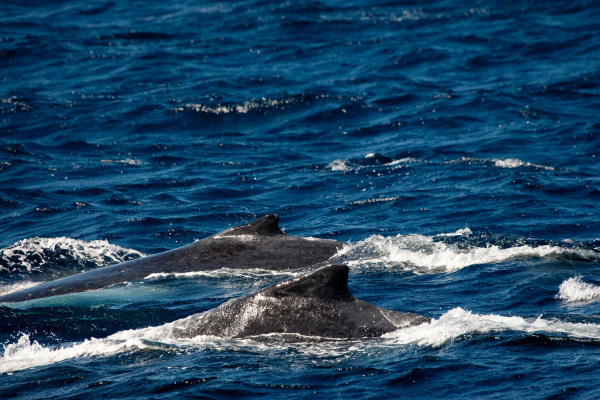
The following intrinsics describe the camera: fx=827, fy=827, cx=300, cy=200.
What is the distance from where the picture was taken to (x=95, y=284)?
1411 cm

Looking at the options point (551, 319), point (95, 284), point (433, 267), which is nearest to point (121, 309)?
point (95, 284)

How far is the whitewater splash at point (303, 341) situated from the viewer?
32.7ft

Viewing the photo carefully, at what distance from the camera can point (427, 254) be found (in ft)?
49.2

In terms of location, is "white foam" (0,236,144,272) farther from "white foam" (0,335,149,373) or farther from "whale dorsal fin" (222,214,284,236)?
"white foam" (0,335,149,373)

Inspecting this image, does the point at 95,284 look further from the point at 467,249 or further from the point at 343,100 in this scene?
the point at 343,100

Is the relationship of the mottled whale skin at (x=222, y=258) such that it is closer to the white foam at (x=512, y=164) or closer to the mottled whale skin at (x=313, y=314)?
the mottled whale skin at (x=313, y=314)

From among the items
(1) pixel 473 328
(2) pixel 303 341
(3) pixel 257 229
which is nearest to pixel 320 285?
(2) pixel 303 341

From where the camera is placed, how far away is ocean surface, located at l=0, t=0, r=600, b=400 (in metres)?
9.74

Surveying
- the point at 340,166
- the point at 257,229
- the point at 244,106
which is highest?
the point at 244,106

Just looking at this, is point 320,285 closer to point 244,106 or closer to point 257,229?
point 257,229

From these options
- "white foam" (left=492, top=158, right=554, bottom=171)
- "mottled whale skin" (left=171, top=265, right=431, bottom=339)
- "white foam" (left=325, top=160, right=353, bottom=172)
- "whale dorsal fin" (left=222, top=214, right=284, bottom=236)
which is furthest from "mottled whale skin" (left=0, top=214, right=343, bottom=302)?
"white foam" (left=492, top=158, right=554, bottom=171)

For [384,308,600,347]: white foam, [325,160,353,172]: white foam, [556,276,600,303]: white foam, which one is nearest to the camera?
[384,308,600,347]: white foam

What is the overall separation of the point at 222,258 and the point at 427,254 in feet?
12.1

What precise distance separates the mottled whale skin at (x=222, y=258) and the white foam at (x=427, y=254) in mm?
521
